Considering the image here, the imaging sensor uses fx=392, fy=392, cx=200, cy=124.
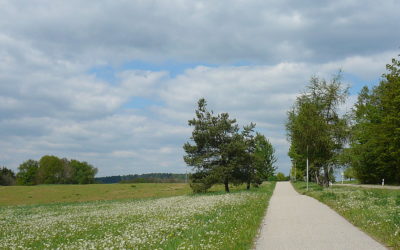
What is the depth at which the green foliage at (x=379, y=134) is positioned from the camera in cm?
4016

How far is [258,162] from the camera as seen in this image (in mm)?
44406

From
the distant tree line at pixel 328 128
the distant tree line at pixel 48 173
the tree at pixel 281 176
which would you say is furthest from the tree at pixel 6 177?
the distant tree line at pixel 328 128

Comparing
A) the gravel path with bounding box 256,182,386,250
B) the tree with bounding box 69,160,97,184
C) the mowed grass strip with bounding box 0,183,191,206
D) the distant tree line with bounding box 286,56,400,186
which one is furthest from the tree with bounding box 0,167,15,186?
the gravel path with bounding box 256,182,386,250

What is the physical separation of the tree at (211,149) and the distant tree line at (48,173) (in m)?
117

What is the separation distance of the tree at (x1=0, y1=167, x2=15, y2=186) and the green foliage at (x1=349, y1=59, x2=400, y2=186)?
422 ft

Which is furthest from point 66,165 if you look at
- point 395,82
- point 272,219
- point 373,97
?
point 272,219

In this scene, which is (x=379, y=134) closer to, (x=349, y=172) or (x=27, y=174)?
(x=349, y=172)

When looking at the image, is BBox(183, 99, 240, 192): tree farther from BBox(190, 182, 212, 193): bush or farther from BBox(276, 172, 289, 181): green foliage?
BBox(276, 172, 289, 181): green foliage

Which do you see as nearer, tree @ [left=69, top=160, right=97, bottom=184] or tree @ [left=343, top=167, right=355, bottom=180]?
tree @ [left=343, top=167, right=355, bottom=180]

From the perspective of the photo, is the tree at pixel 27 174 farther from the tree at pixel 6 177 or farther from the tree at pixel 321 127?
the tree at pixel 321 127

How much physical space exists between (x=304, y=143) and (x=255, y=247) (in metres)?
34.1

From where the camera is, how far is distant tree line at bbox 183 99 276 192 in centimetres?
4197

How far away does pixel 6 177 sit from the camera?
494 ft

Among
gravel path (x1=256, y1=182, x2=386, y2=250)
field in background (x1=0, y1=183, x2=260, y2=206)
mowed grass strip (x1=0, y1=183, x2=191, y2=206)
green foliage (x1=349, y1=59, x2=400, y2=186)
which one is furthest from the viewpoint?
mowed grass strip (x1=0, y1=183, x2=191, y2=206)
